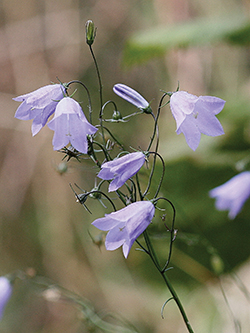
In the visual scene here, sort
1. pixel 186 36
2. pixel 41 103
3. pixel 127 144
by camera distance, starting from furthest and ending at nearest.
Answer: pixel 127 144
pixel 186 36
pixel 41 103

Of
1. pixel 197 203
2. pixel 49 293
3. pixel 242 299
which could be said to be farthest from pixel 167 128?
pixel 49 293

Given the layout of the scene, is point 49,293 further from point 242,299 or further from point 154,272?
point 242,299

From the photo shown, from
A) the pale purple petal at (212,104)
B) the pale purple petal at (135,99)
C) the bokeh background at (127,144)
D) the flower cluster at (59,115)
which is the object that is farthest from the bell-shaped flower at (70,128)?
the bokeh background at (127,144)

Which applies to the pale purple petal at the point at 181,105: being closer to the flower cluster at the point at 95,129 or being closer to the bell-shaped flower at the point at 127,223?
the flower cluster at the point at 95,129

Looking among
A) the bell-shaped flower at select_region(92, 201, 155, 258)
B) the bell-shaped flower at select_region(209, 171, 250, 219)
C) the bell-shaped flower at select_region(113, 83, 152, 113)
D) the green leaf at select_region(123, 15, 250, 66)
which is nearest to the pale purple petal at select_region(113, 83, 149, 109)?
the bell-shaped flower at select_region(113, 83, 152, 113)

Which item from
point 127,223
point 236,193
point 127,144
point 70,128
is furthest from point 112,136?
point 127,144

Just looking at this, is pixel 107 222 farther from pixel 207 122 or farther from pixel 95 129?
pixel 207 122
